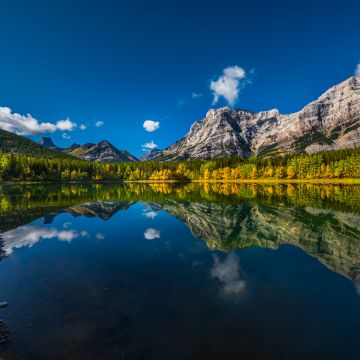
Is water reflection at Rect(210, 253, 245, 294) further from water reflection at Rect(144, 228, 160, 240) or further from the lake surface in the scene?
water reflection at Rect(144, 228, 160, 240)

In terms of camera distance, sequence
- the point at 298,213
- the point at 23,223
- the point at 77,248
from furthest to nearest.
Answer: the point at 298,213, the point at 23,223, the point at 77,248

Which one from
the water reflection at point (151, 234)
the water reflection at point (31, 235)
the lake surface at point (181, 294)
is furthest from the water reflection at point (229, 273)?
the water reflection at point (31, 235)

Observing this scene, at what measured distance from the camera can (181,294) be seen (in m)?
17.9

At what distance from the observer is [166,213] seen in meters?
56.9

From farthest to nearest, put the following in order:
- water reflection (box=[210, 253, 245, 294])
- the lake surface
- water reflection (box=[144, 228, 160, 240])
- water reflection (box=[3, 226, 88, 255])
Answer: water reflection (box=[144, 228, 160, 240]) < water reflection (box=[3, 226, 88, 255]) < water reflection (box=[210, 253, 245, 294]) < the lake surface

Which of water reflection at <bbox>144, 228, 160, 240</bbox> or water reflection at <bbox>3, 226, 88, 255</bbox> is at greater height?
water reflection at <bbox>3, 226, 88, 255</bbox>

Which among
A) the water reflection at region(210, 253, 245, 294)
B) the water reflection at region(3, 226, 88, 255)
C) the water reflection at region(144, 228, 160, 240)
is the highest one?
the water reflection at region(3, 226, 88, 255)

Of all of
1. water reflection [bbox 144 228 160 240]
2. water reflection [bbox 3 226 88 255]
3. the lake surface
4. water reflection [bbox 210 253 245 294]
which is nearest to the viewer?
the lake surface

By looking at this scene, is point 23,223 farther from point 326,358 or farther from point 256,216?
point 326,358

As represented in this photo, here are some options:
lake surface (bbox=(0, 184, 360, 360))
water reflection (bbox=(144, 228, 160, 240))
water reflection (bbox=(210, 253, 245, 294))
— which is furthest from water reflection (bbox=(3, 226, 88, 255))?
water reflection (bbox=(210, 253, 245, 294))

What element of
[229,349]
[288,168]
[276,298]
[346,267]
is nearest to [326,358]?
[229,349]

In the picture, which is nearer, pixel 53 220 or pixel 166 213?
pixel 53 220

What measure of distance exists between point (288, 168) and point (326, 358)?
602ft

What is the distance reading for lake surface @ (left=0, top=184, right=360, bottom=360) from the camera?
12.2m
